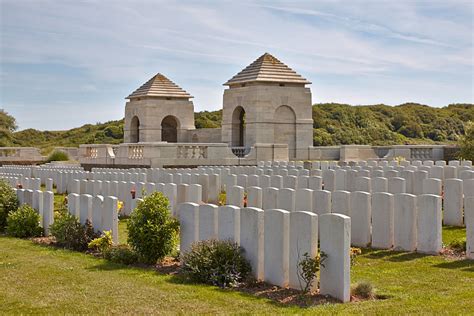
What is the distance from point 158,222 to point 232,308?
9.81 feet

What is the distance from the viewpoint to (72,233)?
38.7 ft

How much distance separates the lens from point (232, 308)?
7.56 m

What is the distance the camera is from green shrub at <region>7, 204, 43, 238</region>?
13.3m

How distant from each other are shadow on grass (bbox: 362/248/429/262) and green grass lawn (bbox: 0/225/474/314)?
0.02 meters

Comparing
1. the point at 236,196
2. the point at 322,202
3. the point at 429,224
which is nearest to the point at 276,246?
the point at 429,224

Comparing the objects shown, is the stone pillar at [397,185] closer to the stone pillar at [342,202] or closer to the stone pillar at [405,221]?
the stone pillar at [342,202]

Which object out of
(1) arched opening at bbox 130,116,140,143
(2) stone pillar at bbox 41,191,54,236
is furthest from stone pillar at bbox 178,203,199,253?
(1) arched opening at bbox 130,116,140,143

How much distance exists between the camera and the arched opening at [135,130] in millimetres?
43781

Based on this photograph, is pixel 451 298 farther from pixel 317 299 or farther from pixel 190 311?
pixel 190 311

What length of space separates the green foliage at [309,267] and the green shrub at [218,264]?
2.99 ft

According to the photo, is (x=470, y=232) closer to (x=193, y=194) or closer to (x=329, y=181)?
(x=193, y=194)

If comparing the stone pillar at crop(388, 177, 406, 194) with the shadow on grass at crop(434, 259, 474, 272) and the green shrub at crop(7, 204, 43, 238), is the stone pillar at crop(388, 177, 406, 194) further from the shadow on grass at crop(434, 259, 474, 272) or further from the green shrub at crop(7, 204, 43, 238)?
the green shrub at crop(7, 204, 43, 238)

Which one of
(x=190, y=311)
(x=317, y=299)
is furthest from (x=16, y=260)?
(x=317, y=299)

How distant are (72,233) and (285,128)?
2463 centimetres
